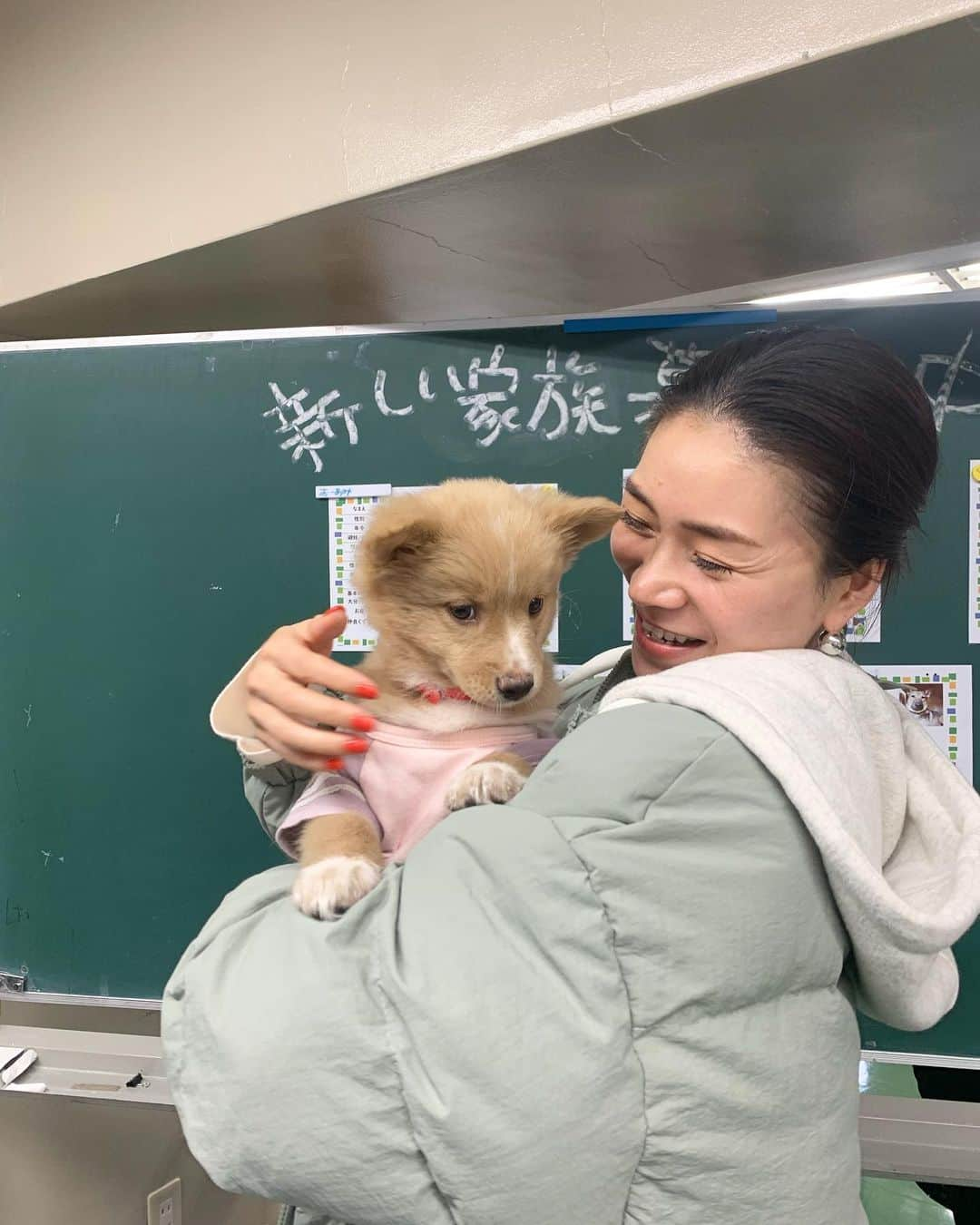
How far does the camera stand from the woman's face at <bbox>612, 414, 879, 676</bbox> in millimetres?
1062

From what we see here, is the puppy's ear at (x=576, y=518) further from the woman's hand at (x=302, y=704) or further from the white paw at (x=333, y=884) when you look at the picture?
the white paw at (x=333, y=884)

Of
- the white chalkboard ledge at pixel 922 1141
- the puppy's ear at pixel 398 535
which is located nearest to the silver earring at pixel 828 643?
the puppy's ear at pixel 398 535

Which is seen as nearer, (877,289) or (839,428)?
(839,428)

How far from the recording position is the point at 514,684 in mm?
1395

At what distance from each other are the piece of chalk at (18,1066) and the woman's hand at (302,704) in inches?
60.0

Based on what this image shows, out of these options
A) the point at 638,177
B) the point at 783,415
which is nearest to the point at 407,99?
the point at 638,177

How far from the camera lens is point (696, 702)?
2.69 feet

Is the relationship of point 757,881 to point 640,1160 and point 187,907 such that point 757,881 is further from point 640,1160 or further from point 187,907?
point 187,907

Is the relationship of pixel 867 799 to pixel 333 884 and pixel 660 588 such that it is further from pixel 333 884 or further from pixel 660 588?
pixel 333 884

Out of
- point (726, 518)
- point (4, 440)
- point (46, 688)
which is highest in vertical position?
point (4, 440)

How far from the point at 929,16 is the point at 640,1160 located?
1.58 meters

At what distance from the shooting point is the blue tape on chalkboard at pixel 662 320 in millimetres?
1987

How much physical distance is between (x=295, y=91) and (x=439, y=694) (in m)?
1.47

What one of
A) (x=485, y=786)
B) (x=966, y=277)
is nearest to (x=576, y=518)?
(x=485, y=786)
